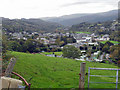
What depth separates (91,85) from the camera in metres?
7.73

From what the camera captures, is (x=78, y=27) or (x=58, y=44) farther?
(x=78, y=27)

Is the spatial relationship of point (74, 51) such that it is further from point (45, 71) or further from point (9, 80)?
point (9, 80)

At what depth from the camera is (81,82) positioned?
5660mm

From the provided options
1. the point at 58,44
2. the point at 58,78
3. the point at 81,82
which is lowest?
the point at 58,44

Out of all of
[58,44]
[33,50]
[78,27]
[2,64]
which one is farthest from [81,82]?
[78,27]

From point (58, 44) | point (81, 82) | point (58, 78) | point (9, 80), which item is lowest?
point (58, 44)

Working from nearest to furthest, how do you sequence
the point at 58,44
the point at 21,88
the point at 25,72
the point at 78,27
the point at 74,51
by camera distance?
1. the point at 21,88
2. the point at 25,72
3. the point at 74,51
4. the point at 58,44
5. the point at 78,27

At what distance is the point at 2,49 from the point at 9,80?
5.61 meters

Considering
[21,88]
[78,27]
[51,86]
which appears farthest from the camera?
[78,27]

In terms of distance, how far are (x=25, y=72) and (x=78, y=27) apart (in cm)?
14587

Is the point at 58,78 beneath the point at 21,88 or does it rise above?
beneath

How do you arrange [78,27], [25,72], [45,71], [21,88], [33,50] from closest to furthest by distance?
[21,88] → [25,72] → [45,71] → [33,50] → [78,27]

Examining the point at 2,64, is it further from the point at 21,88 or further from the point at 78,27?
the point at 78,27

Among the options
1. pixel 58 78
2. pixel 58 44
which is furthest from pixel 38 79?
pixel 58 44
